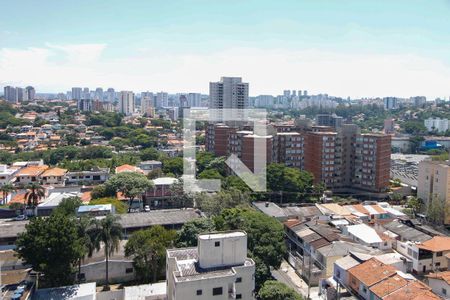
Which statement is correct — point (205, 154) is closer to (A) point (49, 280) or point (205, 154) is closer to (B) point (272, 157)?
(B) point (272, 157)

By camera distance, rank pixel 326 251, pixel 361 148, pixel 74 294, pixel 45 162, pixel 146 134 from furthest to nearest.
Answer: pixel 146 134, pixel 45 162, pixel 361 148, pixel 326 251, pixel 74 294

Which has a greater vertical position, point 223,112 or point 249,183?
point 223,112

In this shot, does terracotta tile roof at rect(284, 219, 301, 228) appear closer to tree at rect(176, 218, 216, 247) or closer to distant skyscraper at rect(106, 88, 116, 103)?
tree at rect(176, 218, 216, 247)

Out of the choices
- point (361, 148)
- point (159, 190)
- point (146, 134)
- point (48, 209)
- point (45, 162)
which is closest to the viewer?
point (48, 209)

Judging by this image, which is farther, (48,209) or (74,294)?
(48,209)

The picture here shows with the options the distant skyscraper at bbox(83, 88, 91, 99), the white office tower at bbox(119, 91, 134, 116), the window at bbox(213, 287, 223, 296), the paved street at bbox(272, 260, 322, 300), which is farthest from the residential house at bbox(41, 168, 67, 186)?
the distant skyscraper at bbox(83, 88, 91, 99)

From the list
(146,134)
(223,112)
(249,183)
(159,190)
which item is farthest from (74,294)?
(146,134)

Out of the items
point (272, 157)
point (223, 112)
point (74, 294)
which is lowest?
point (74, 294)
